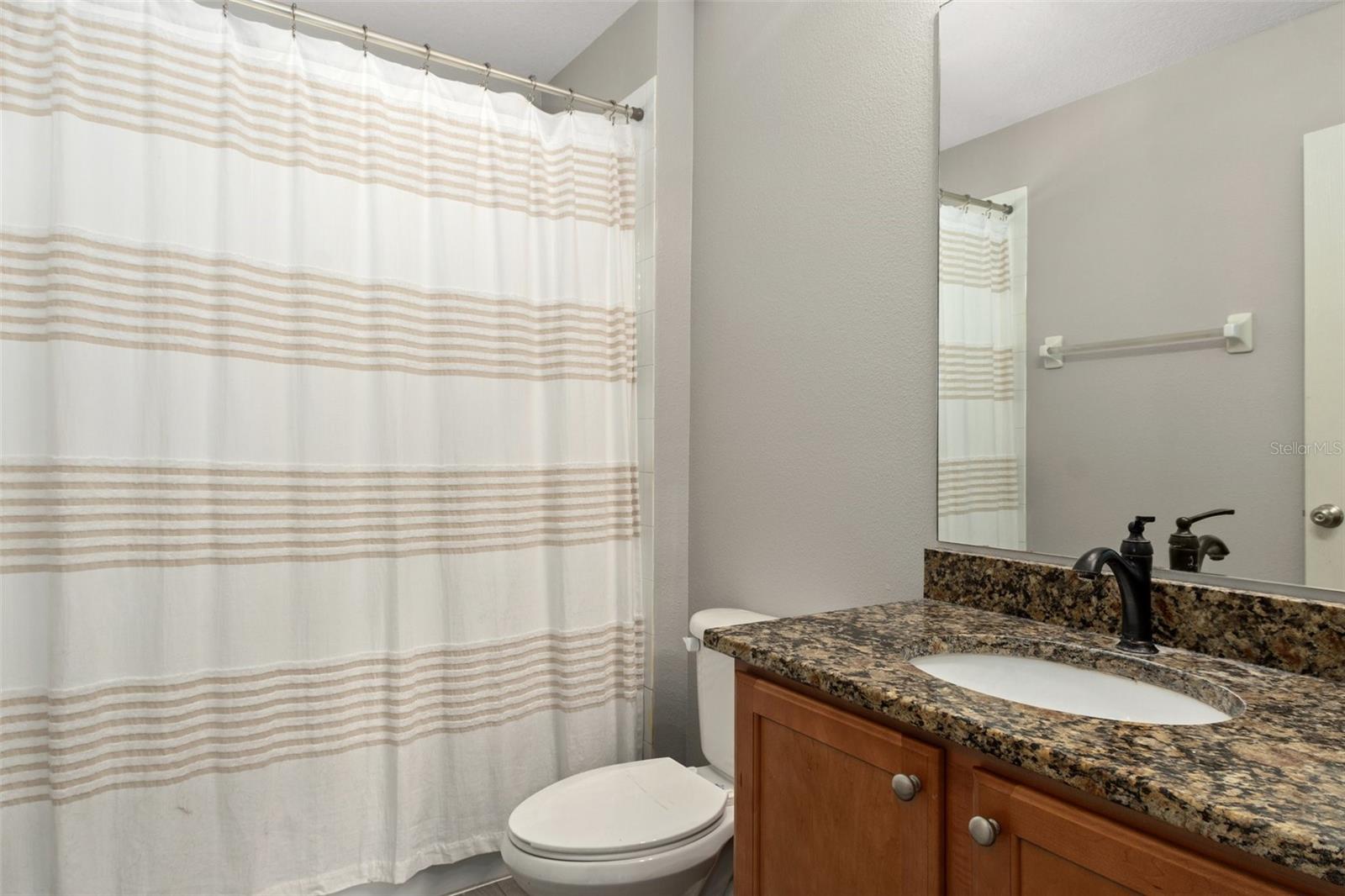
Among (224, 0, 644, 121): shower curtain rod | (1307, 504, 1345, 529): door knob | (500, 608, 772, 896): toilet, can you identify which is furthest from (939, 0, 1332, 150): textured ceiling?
(500, 608, 772, 896): toilet

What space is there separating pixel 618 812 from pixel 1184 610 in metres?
1.13

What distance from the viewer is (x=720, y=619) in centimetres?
196

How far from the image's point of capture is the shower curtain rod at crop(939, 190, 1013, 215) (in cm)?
141

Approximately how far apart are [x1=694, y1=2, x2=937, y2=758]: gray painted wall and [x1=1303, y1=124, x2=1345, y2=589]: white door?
1.99ft

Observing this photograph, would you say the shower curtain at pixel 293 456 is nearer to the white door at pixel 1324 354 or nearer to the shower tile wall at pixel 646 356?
the shower tile wall at pixel 646 356

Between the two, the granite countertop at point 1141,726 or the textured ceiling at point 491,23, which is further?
the textured ceiling at point 491,23

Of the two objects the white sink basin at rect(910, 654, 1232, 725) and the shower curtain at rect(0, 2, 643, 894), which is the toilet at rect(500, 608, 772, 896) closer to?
the shower curtain at rect(0, 2, 643, 894)

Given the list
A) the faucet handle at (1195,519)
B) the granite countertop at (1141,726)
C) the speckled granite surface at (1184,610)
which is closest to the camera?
the granite countertop at (1141,726)

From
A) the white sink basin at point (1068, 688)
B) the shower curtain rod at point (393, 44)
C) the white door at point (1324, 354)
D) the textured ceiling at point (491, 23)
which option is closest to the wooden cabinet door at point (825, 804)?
the white sink basin at point (1068, 688)

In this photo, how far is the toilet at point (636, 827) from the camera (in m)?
1.45

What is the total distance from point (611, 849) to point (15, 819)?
3.89 ft

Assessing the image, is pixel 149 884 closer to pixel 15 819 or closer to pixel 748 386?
pixel 15 819

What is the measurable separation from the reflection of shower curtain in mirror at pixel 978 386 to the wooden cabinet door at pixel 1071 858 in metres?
0.67

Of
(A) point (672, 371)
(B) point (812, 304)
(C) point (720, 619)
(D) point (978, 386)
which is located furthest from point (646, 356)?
(D) point (978, 386)
